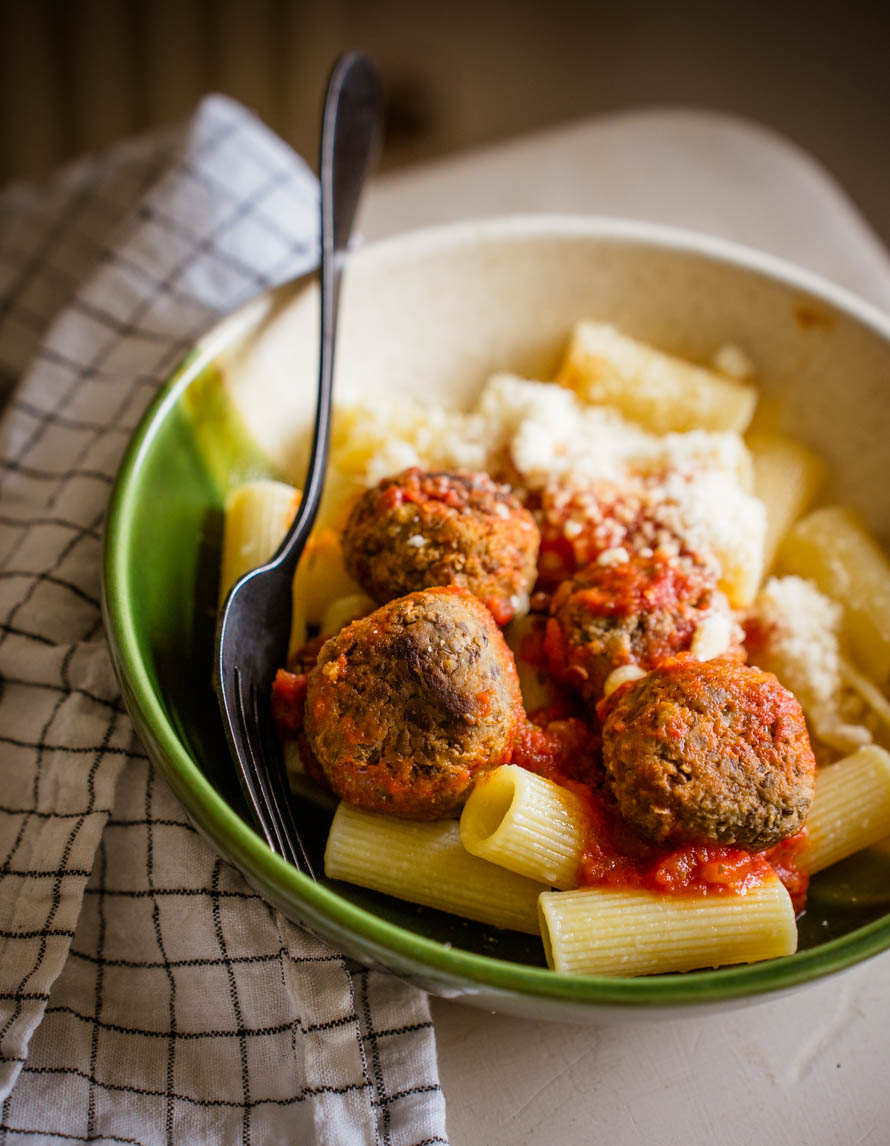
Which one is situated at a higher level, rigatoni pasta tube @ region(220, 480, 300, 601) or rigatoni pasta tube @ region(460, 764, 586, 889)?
rigatoni pasta tube @ region(460, 764, 586, 889)

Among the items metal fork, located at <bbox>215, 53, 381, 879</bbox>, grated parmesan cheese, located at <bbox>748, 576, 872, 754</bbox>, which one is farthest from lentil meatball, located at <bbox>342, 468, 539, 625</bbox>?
grated parmesan cheese, located at <bbox>748, 576, 872, 754</bbox>

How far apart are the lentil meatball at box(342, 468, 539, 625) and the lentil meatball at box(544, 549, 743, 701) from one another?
0.12 m

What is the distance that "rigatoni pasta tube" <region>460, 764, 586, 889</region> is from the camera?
5.78ft

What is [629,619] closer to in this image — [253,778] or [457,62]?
[253,778]

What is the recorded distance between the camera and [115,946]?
6.38 ft

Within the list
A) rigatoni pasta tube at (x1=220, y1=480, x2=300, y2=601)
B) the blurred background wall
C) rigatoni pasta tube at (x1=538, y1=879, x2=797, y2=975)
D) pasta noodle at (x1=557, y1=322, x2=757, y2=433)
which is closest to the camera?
rigatoni pasta tube at (x1=538, y1=879, x2=797, y2=975)

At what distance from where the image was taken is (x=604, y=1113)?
177cm

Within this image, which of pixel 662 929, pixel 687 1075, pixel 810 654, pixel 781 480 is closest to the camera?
pixel 662 929

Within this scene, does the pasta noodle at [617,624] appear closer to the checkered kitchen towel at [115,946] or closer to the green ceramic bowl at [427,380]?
the green ceramic bowl at [427,380]

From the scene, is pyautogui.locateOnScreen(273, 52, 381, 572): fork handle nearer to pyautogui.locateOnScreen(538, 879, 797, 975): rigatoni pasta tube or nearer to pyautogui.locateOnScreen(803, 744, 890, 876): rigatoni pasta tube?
pyautogui.locateOnScreen(538, 879, 797, 975): rigatoni pasta tube

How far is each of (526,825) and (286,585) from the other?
2.37ft

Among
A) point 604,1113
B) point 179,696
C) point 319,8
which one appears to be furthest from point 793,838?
point 319,8

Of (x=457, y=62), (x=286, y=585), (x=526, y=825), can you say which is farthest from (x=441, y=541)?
(x=457, y=62)

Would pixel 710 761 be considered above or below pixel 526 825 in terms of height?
above
